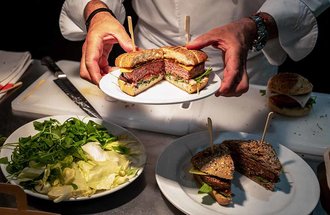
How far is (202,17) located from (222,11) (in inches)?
4.4

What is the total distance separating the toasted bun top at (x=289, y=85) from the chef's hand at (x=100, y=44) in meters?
0.81

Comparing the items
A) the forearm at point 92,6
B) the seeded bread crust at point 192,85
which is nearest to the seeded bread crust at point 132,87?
the seeded bread crust at point 192,85

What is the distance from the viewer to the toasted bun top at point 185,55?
1638 millimetres


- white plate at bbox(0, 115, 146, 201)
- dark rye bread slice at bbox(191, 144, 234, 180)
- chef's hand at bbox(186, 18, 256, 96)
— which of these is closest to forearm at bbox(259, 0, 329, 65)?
chef's hand at bbox(186, 18, 256, 96)

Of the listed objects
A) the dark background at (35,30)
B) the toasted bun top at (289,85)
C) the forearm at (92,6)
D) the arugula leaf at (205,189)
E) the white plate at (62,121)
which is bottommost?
the dark background at (35,30)

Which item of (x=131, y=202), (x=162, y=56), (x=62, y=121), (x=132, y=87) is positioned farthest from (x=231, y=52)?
(x=62, y=121)

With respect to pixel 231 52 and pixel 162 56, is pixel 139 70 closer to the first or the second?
pixel 162 56

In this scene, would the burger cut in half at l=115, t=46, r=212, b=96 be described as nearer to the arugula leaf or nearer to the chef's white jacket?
the arugula leaf

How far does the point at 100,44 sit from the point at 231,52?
22.5 inches

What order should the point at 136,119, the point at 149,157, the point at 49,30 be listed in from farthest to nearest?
1. the point at 49,30
2. the point at 136,119
3. the point at 149,157

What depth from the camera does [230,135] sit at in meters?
1.84

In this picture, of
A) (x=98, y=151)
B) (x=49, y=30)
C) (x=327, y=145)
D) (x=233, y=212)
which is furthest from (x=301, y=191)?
(x=49, y=30)

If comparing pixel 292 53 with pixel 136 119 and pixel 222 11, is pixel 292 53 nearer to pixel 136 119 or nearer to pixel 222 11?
pixel 222 11

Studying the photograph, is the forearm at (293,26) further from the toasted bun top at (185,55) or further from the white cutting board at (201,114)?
the toasted bun top at (185,55)
